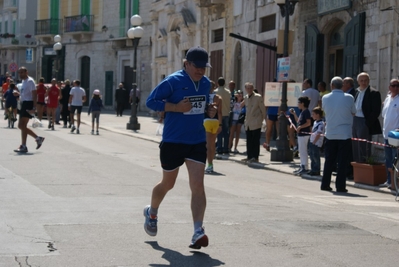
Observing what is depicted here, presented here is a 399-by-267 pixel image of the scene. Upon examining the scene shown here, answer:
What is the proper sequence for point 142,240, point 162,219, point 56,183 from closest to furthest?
point 142,240 < point 162,219 < point 56,183

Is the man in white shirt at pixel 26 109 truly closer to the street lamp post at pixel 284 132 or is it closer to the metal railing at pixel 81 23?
the street lamp post at pixel 284 132

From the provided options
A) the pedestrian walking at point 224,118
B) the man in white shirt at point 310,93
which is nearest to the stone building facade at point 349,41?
the man in white shirt at point 310,93

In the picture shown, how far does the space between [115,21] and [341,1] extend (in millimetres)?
30675

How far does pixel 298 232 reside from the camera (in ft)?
28.4

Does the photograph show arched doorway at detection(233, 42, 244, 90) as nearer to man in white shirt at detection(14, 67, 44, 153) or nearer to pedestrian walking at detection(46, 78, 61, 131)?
pedestrian walking at detection(46, 78, 61, 131)

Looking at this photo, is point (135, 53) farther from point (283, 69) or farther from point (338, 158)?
point (338, 158)

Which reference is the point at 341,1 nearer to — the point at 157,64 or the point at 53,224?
the point at 53,224

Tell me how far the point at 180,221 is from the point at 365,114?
6.71 m

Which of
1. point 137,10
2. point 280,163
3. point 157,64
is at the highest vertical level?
point 137,10

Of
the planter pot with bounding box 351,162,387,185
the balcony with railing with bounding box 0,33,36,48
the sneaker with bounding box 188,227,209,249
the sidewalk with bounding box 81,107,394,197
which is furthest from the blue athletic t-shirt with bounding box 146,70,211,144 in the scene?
the balcony with railing with bounding box 0,33,36,48

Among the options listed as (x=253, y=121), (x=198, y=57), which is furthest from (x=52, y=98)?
(x=198, y=57)

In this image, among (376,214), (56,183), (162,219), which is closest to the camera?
(162,219)

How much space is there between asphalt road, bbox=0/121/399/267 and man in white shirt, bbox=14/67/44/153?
104 inches

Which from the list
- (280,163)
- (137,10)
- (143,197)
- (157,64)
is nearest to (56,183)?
(143,197)
